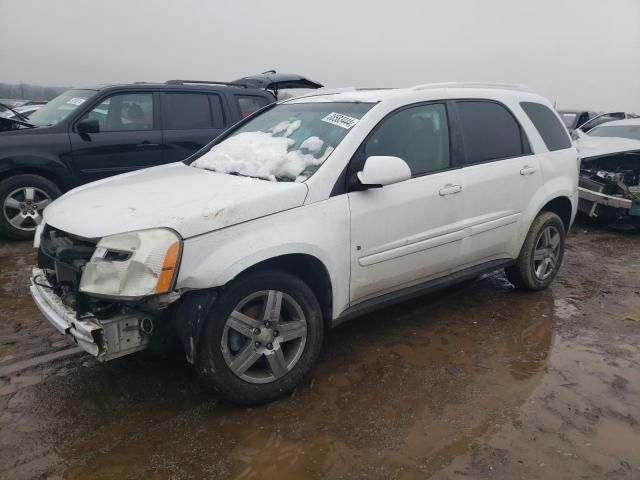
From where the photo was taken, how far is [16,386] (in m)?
3.11

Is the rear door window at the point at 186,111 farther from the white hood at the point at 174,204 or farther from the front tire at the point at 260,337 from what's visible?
the front tire at the point at 260,337

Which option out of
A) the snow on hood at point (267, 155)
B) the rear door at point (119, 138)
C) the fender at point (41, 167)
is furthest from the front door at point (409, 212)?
the fender at point (41, 167)

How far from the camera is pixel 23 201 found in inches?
239

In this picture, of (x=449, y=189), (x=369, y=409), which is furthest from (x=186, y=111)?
(x=369, y=409)

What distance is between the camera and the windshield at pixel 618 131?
8.63 m

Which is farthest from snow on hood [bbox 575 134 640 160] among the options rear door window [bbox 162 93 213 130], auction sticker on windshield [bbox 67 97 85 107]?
auction sticker on windshield [bbox 67 97 85 107]

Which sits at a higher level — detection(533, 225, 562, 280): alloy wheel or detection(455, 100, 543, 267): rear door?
detection(455, 100, 543, 267): rear door

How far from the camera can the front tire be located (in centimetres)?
271

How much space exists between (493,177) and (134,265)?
2727 mm

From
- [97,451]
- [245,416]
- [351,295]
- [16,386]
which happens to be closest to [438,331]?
[351,295]

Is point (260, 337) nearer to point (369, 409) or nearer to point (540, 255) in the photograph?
point (369, 409)

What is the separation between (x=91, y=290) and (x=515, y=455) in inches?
87.4

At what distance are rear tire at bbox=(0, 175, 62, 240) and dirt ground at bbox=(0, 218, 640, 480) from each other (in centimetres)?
212

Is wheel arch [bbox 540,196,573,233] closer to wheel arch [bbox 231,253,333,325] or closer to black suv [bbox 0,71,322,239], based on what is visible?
wheel arch [bbox 231,253,333,325]
